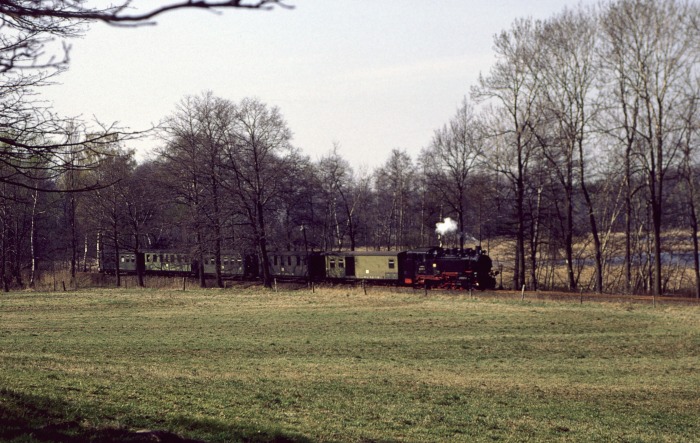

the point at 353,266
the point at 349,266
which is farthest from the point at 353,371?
the point at 349,266

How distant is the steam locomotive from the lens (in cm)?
4047

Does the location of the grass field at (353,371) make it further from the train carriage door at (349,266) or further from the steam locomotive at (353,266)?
the train carriage door at (349,266)

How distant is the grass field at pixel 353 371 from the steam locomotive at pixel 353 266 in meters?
5.77

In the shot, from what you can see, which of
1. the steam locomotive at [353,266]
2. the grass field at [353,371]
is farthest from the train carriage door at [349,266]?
the grass field at [353,371]

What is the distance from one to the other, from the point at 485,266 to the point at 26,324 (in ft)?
86.4

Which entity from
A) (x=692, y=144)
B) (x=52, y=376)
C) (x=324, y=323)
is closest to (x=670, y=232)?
(x=692, y=144)

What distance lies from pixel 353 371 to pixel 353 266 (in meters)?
27.8

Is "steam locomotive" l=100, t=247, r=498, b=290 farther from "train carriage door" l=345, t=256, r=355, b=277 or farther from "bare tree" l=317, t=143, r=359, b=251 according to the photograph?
"bare tree" l=317, t=143, r=359, b=251

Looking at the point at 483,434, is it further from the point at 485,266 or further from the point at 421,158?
the point at 421,158

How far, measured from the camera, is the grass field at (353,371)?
10.1 m

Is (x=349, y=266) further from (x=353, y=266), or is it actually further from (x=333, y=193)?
(x=333, y=193)

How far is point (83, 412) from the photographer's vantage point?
9.46m

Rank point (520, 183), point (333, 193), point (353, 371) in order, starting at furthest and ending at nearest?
point (333, 193), point (520, 183), point (353, 371)

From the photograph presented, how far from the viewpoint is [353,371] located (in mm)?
17703
